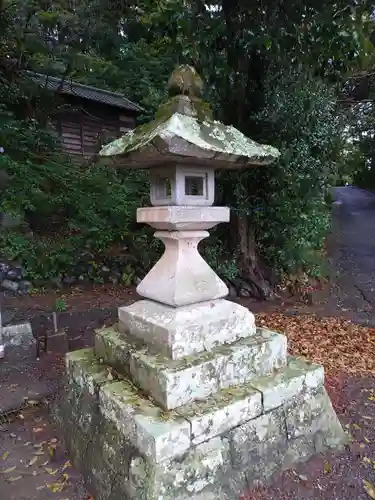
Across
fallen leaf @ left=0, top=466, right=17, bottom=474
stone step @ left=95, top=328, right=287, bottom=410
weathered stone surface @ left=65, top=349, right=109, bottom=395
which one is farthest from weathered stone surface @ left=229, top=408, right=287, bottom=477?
fallen leaf @ left=0, top=466, right=17, bottom=474

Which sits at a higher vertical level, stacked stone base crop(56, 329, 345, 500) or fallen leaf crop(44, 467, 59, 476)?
stacked stone base crop(56, 329, 345, 500)

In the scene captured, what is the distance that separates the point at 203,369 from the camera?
2.13 metres

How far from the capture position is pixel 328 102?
235 inches

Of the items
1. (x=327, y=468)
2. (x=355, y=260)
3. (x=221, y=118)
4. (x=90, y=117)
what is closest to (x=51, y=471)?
(x=327, y=468)

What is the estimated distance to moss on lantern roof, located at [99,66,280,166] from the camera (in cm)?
187

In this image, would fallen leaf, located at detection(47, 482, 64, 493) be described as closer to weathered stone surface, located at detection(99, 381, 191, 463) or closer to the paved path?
weathered stone surface, located at detection(99, 381, 191, 463)

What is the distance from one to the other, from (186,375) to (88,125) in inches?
441

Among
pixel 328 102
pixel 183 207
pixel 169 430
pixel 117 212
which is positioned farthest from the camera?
pixel 117 212

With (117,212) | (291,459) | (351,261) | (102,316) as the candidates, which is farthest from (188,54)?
(351,261)

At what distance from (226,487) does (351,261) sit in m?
8.01

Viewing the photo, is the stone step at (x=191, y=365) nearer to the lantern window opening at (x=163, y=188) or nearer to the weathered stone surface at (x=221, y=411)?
the weathered stone surface at (x=221, y=411)

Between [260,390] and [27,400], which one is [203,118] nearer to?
[260,390]

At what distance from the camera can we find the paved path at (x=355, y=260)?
6395 millimetres

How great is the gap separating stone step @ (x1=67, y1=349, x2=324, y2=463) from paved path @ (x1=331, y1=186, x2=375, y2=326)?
12.0 ft
